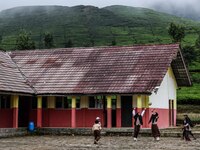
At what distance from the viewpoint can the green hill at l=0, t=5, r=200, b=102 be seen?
10812cm

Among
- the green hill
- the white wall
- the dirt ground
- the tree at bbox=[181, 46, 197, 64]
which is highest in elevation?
the green hill

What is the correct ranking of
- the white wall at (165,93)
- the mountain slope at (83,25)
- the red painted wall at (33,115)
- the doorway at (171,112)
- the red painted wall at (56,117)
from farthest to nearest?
the mountain slope at (83,25) < the doorway at (171,112) < the red painted wall at (33,115) < the red painted wall at (56,117) < the white wall at (165,93)

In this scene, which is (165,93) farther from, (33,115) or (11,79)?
(11,79)

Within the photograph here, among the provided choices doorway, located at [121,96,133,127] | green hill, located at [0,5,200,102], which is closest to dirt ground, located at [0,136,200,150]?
doorway, located at [121,96,133,127]

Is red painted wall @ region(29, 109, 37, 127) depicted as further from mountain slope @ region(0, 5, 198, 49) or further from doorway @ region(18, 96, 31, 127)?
mountain slope @ region(0, 5, 198, 49)

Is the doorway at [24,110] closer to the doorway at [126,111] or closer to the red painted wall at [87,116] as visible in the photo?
the red painted wall at [87,116]

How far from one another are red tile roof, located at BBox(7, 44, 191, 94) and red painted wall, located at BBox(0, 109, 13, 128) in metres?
2.27

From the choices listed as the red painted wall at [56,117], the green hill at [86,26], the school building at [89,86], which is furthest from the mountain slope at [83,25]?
the red painted wall at [56,117]

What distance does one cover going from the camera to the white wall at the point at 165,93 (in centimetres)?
2750

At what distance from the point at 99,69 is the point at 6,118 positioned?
21.4 ft

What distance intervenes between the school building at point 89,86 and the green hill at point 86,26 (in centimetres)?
6254

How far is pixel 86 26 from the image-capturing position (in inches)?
5276

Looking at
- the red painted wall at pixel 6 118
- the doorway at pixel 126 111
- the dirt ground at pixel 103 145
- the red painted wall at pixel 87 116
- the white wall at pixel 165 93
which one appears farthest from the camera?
the white wall at pixel 165 93

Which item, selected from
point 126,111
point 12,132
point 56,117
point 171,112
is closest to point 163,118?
point 171,112
